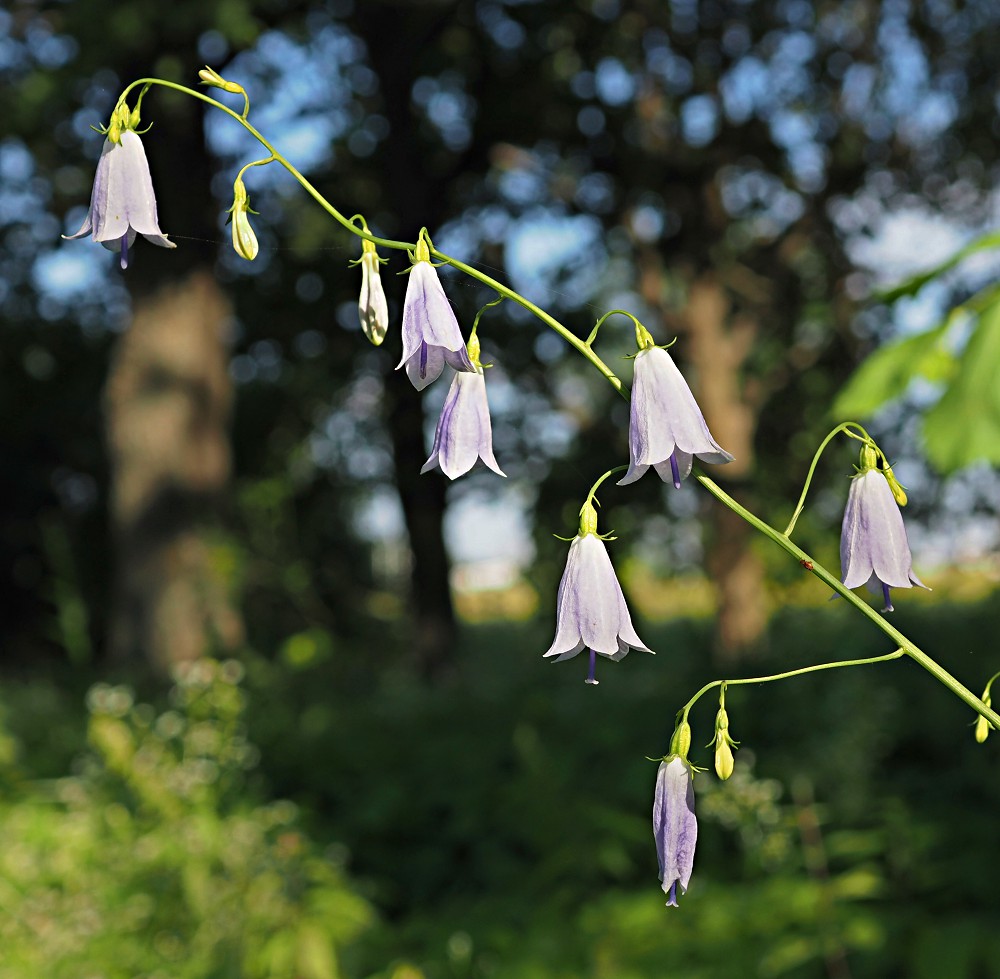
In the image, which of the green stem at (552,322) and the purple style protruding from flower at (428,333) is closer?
the green stem at (552,322)

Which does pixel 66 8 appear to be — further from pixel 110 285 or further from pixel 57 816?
pixel 110 285

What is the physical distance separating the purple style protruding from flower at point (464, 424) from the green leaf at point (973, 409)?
1285mm

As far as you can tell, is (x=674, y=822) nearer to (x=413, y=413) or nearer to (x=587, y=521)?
(x=587, y=521)

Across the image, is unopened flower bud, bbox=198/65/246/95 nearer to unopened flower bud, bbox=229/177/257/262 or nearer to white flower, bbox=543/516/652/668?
unopened flower bud, bbox=229/177/257/262

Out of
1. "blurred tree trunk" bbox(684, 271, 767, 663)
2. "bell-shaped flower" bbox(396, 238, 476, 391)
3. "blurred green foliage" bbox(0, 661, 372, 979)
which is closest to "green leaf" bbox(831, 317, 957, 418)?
"bell-shaped flower" bbox(396, 238, 476, 391)

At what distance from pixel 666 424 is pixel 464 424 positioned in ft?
0.63

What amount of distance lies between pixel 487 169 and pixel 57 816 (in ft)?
27.9

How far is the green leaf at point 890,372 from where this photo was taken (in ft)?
7.29

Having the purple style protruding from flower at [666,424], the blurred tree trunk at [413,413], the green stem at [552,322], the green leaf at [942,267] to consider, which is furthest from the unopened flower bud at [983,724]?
the blurred tree trunk at [413,413]

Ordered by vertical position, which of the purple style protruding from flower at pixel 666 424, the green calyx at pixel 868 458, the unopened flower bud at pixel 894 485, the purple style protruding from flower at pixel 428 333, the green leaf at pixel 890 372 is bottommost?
the unopened flower bud at pixel 894 485

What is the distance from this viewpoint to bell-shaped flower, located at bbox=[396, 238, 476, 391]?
1.01 meters

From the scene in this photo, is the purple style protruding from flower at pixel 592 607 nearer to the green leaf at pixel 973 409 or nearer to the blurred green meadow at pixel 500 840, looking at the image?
the green leaf at pixel 973 409

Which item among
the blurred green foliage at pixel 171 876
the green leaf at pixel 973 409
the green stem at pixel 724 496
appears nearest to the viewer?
the green stem at pixel 724 496

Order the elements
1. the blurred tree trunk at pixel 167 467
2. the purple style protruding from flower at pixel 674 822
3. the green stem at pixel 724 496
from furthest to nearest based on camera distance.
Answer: the blurred tree trunk at pixel 167 467 → the purple style protruding from flower at pixel 674 822 → the green stem at pixel 724 496
